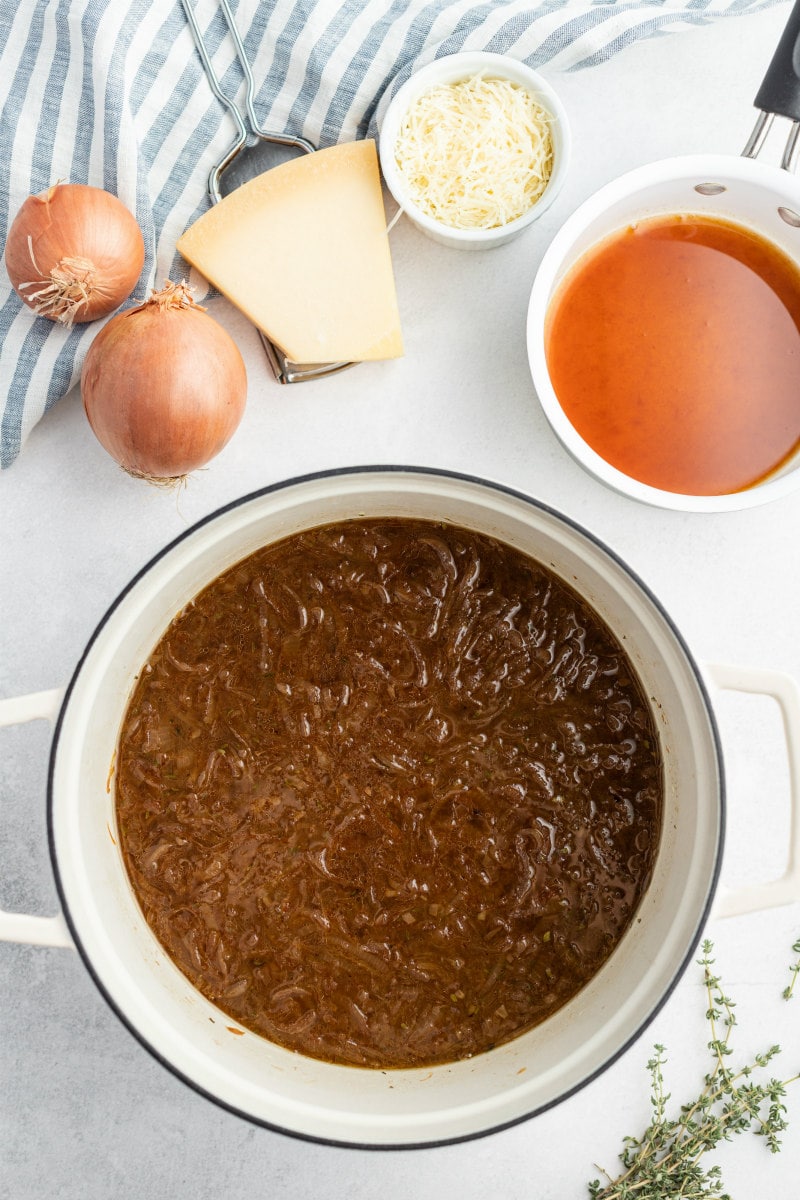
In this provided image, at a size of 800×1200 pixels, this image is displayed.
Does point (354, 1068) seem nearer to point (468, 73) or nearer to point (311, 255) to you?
point (311, 255)

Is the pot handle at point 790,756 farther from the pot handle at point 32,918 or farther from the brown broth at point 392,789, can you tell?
the pot handle at point 32,918

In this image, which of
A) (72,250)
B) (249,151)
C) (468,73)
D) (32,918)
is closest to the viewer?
(32,918)

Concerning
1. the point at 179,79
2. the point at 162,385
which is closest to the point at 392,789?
the point at 162,385

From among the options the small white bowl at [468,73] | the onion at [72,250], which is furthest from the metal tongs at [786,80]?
the onion at [72,250]

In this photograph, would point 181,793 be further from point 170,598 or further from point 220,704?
point 170,598

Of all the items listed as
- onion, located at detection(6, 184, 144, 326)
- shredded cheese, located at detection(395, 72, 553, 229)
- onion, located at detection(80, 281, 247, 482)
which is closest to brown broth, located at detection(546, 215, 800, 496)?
shredded cheese, located at detection(395, 72, 553, 229)
